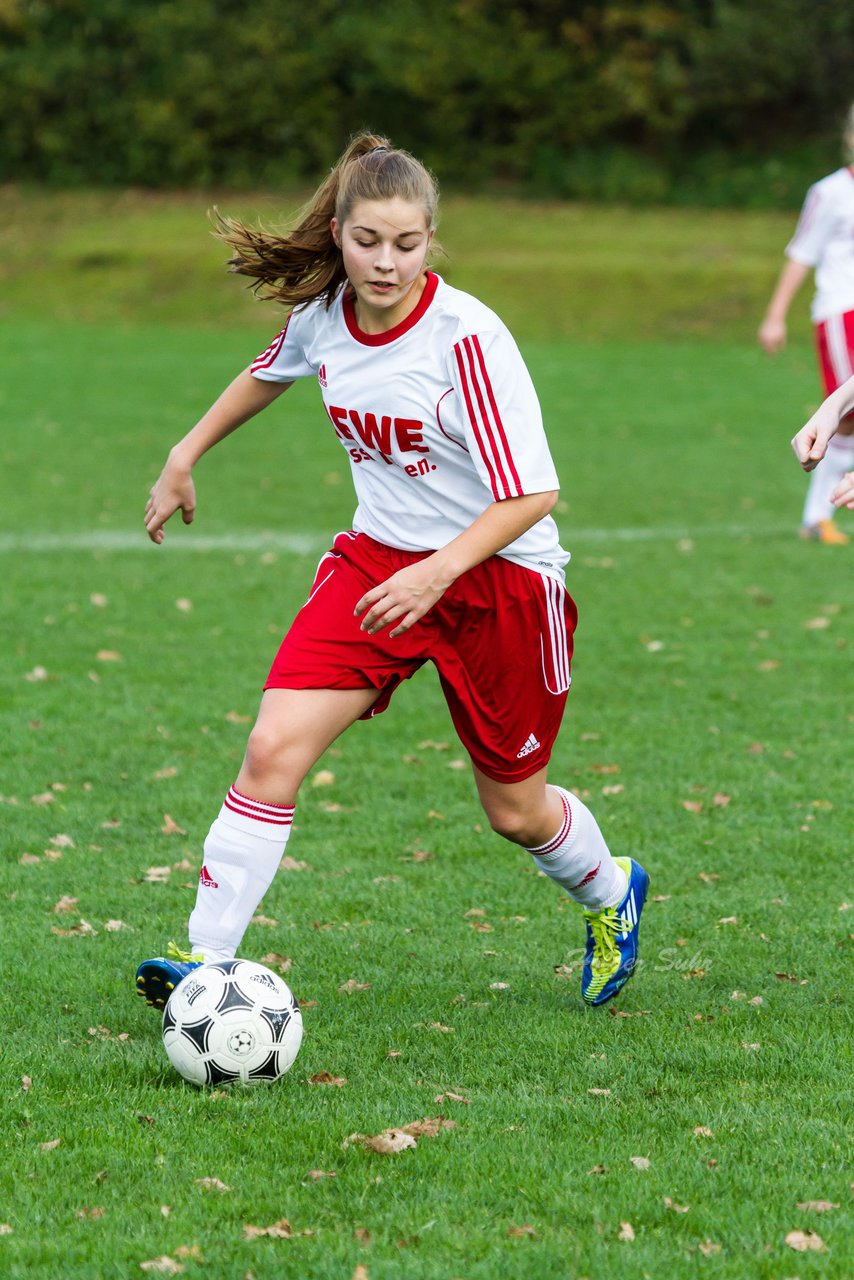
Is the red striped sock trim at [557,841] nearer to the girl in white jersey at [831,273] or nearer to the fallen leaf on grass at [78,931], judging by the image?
the fallen leaf on grass at [78,931]

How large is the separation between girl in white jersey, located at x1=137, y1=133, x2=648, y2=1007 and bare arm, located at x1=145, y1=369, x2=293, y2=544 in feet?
0.15

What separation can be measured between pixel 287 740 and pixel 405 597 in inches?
19.2

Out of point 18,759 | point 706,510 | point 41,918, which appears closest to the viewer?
point 41,918

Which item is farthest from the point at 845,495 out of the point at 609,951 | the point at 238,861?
the point at 238,861

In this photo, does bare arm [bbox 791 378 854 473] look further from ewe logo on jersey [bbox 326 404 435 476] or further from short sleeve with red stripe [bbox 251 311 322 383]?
short sleeve with red stripe [bbox 251 311 322 383]

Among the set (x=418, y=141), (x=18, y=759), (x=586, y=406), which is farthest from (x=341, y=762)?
(x=418, y=141)

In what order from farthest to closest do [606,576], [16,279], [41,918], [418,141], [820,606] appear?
[418,141] < [16,279] < [606,576] < [820,606] < [41,918]

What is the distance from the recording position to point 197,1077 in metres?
3.99

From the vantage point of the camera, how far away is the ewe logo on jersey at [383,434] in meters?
4.16

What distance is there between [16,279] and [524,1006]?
31.5 meters

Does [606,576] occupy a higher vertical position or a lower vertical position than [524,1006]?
lower

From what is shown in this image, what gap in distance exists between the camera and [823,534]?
39.8 feet

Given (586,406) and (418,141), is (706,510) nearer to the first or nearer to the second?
(586,406)

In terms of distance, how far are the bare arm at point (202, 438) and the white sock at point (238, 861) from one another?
964mm
